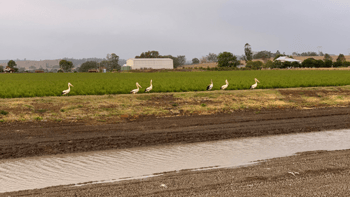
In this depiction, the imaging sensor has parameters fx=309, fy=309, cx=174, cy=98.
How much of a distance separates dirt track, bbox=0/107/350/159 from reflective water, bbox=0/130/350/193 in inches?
32.0

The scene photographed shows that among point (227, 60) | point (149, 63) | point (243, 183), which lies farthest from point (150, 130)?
point (149, 63)

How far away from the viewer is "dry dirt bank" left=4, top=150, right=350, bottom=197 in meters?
7.00

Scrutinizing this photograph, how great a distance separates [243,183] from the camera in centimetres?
754

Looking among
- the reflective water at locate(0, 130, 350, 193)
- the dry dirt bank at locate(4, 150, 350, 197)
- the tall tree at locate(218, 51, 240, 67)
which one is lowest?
the reflective water at locate(0, 130, 350, 193)

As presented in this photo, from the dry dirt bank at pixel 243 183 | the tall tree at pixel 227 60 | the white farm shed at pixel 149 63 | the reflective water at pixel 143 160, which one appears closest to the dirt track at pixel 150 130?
the reflective water at pixel 143 160

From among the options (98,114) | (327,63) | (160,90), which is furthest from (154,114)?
(327,63)

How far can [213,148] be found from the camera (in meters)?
11.9

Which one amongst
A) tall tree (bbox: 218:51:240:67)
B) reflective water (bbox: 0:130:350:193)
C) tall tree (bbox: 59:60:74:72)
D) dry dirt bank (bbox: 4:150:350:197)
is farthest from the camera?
tall tree (bbox: 59:60:74:72)

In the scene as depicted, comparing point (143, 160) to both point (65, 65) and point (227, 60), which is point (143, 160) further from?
point (65, 65)

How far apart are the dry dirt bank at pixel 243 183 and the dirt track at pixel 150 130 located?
4.45 metres

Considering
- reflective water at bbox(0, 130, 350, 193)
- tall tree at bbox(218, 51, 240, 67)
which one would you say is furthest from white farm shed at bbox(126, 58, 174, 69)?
reflective water at bbox(0, 130, 350, 193)

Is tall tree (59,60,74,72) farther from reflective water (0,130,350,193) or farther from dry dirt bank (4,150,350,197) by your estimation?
dry dirt bank (4,150,350,197)

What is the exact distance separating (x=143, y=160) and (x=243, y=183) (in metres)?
4.01

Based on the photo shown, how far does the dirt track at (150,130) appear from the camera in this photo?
480 inches
